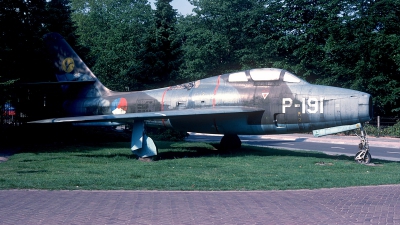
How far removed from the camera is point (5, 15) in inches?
830

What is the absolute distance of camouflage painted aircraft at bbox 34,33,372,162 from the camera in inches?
593

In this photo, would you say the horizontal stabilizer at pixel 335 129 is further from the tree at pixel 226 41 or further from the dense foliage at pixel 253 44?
the tree at pixel 226 41

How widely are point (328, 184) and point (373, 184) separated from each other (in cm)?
113

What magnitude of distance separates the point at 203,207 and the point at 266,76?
925cm

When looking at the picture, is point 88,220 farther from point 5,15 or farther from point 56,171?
point 5,15

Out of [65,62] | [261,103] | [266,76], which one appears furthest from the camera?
[65,62]

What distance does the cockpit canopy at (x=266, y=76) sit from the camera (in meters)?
16.3

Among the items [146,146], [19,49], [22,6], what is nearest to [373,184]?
[146,146]

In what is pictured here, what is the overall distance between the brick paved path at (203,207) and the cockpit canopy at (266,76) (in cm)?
685

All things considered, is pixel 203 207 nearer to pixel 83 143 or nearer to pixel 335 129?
pixel 335 129

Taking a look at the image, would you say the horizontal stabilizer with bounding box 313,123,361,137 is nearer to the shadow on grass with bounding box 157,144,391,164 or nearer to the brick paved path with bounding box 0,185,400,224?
the shadow on grass with bounding box 157,144,391,164

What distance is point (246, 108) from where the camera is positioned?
53.9 feet

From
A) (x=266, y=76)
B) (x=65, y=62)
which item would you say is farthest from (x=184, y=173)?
(x=65, y=62)

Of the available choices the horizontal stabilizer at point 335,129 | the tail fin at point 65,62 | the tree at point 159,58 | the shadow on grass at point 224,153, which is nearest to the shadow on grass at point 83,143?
the shadow on grass at point 224,153
